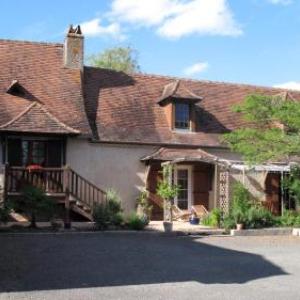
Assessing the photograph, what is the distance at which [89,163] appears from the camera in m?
23.4

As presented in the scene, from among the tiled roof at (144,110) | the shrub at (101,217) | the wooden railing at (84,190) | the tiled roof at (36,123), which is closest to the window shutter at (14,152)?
the tiled roof at (36,123)

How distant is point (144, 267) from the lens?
482 inches

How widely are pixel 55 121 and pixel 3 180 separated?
3203mm

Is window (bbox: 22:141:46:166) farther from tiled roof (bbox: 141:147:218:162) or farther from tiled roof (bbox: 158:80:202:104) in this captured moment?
tiled roof (bbox: 158:80:202:104)

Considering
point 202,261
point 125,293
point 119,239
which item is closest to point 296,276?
point 202,261

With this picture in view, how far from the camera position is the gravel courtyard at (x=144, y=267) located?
380 inches

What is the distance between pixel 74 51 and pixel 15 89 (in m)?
3.45

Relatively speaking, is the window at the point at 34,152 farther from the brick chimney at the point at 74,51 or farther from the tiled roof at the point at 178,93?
the tiled roof at the point at 178,93

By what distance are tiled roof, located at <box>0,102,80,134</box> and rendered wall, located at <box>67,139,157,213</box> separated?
109cm

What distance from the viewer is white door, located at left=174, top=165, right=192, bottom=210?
2489cm

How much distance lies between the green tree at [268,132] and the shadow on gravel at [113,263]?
522cm

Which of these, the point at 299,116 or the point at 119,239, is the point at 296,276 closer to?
the point at 119,239

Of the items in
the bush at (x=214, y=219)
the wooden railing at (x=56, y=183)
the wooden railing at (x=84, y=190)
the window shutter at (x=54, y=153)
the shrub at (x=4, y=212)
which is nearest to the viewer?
the shrub at (x=4, y=212)

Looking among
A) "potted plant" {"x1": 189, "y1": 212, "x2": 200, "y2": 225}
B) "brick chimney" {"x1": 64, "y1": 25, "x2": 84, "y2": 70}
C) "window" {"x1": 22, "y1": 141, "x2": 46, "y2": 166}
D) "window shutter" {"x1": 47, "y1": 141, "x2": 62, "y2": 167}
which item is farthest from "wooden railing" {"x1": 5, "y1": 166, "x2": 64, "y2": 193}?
"brick chimney" {"x1": 64, "y1": 25, "x2": 84, "y2": 70}
